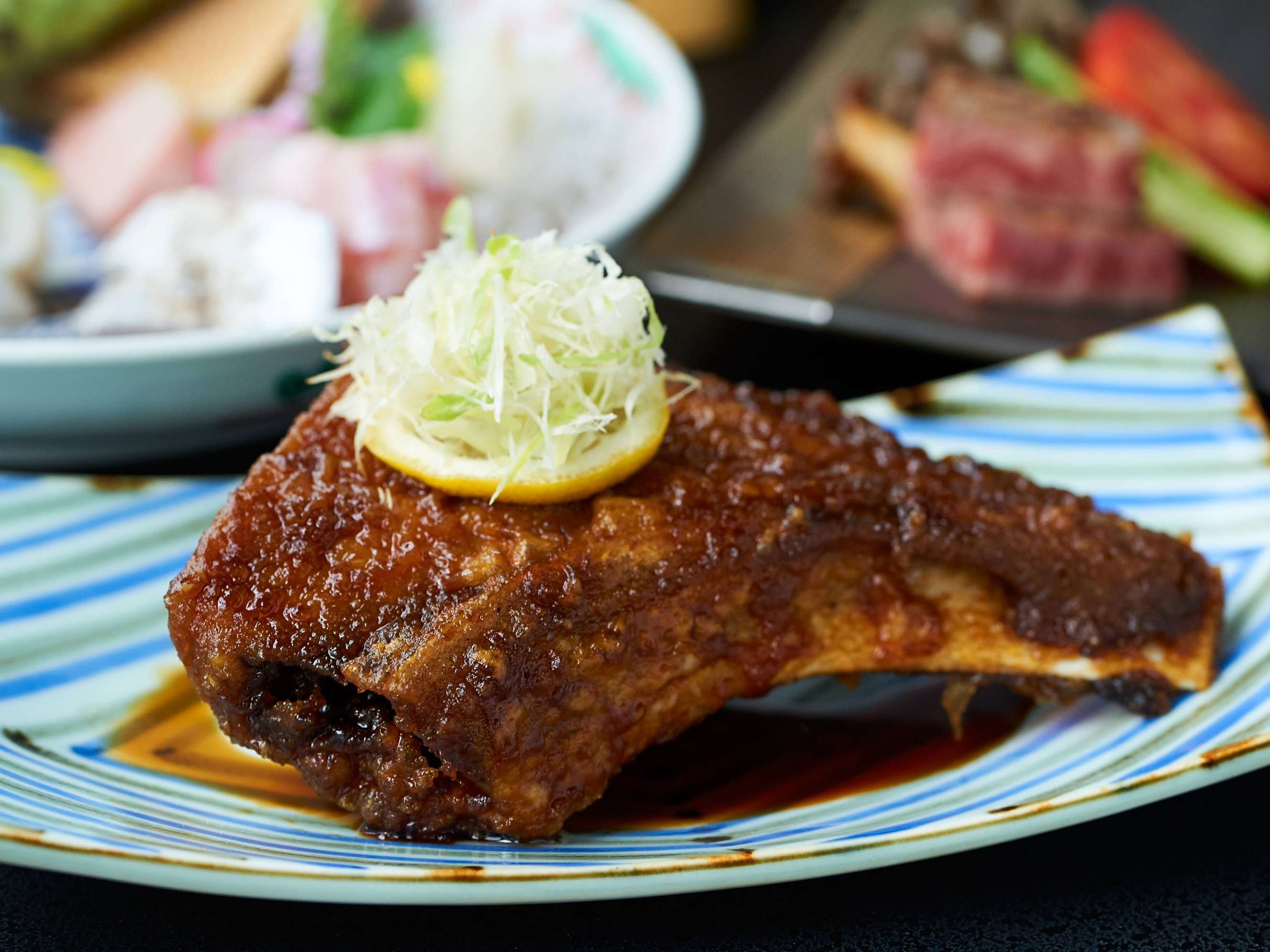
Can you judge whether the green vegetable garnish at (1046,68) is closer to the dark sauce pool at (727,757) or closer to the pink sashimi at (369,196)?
the pink sashimi at (369,196)

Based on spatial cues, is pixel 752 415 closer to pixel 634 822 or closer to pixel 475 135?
pixel 634 822

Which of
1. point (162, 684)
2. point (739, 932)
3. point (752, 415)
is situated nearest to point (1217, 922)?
point (739, 932)

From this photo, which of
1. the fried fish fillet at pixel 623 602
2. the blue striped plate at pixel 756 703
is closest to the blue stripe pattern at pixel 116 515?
the blue striped plate at pixel 756 703

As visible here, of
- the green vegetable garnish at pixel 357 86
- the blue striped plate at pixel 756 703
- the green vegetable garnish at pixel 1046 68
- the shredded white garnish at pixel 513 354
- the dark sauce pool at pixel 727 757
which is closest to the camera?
the blue striped plate at pixel 756 703

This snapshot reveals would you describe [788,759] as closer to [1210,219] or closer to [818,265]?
[818,265]

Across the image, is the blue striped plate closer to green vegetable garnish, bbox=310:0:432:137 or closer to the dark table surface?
the dark table surface

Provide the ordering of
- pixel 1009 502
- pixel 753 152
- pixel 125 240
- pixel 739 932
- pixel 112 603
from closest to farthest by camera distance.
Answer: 1. pixel 739 932
2. pixel 1009 502
3. pixel 112 603
4. pixel 125 240
5. pixel 753 152

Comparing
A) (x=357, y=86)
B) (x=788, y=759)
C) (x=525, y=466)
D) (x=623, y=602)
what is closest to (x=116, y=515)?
(x=525, y=466)
